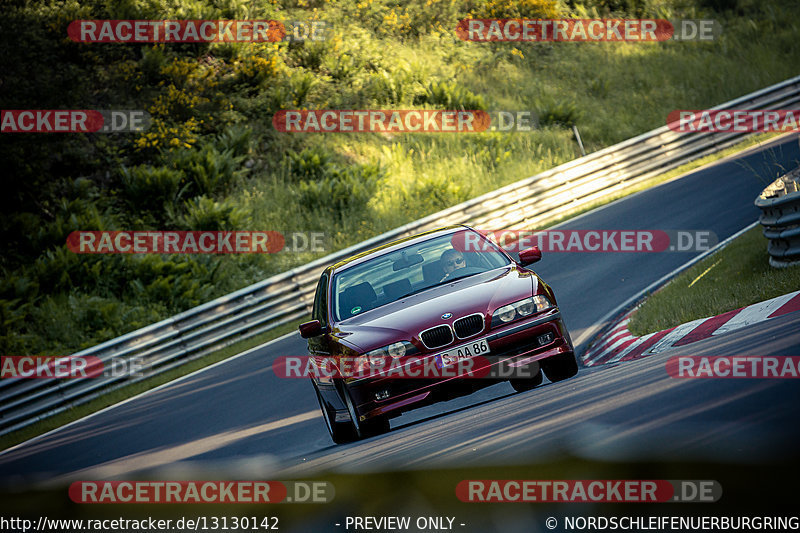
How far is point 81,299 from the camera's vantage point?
17.9m

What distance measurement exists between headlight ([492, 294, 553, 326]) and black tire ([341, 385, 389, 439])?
4.14ft

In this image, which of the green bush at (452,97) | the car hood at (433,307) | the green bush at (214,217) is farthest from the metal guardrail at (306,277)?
the car hood at (433,307)

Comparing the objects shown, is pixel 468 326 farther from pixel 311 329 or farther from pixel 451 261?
pixel 311 329

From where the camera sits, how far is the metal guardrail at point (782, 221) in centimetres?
820

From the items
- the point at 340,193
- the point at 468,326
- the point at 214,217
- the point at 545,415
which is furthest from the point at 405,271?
the point at 340,193

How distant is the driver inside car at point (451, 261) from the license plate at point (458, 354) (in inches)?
50.0

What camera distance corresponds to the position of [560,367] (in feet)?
23.8

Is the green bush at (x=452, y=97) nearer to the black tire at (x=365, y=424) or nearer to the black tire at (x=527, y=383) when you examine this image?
the black tire at (x=527, y=383)

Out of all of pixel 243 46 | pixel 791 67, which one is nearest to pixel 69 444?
pixel 243 46

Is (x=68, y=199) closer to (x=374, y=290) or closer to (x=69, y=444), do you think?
(x=69, y=444)

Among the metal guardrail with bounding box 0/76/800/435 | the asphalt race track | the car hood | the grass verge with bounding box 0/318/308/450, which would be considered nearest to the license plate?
the car hood

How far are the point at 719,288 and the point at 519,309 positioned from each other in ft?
11.0

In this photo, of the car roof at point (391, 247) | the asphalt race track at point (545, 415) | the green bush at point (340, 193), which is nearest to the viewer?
the asphalt race track at point (545, 415)

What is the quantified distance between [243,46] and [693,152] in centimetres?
1420
